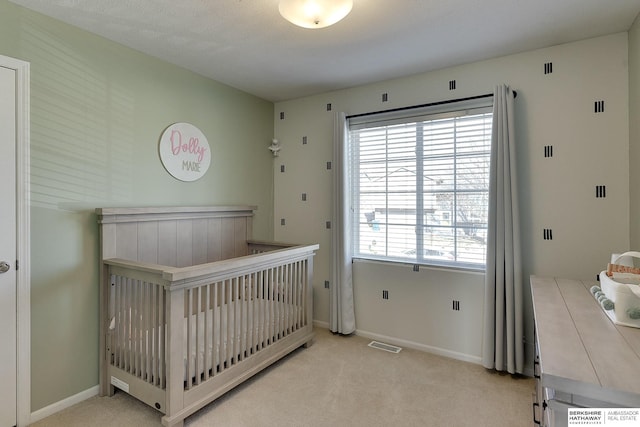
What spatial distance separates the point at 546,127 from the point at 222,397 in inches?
114

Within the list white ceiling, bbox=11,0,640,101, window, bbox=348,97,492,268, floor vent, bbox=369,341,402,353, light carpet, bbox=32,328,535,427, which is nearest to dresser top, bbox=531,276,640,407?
light carpet, bbox=32,328,535,427

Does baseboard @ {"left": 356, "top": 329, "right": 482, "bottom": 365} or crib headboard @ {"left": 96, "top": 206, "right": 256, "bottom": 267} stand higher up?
crib headboard @ {"left": 96, "top": 206, "right": 256, "bottom": 267}

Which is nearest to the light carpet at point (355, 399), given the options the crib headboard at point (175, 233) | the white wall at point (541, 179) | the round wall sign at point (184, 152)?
the white wall at point (541, 179)

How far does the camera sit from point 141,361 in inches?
78.7

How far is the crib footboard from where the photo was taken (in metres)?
1.85

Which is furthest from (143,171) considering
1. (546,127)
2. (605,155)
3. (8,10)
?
(605,155)

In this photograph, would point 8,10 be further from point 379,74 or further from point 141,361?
point 379,74

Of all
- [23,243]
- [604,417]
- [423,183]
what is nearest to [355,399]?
[604,417]

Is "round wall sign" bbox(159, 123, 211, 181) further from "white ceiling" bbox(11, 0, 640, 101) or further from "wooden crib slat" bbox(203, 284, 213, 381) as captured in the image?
"wooden crib slat" bbox(203, 284, 213, 381)

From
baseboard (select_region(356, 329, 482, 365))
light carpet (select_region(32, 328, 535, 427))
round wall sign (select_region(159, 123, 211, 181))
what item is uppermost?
round wall sign (select_region(159, 123, 211, 181))

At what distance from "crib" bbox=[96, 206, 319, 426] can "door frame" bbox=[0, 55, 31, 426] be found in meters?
0.37

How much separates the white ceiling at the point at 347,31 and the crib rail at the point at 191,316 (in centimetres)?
148

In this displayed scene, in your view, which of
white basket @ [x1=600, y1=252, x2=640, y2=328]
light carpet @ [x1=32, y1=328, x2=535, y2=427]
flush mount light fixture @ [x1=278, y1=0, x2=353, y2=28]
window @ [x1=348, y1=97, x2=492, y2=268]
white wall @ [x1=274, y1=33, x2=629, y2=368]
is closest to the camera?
white basket @ [x1=600, y1=252, x2=640, y2=328]

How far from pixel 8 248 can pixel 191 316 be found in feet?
3.49
